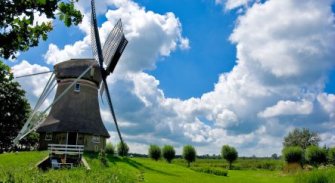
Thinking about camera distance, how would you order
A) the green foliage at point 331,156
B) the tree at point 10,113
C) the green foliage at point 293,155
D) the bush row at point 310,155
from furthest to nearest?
1. the green foliage at point 331,156
2. the bush row at point 310,155
3. the green foliage at point 293,155
4. the tree at point 10,113

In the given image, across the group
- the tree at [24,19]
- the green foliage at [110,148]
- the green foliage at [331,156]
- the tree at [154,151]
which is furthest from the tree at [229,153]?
the tree at [24,19]

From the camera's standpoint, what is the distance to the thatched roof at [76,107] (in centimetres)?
3878

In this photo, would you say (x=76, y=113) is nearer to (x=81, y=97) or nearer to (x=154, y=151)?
(x=81, y=97)

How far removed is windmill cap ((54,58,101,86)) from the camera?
132 feet

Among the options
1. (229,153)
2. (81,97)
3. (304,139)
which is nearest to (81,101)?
(81,97)

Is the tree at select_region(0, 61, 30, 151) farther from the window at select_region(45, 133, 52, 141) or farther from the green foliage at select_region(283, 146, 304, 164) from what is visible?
the green foliage at select_region(283, 146, 304, 164)

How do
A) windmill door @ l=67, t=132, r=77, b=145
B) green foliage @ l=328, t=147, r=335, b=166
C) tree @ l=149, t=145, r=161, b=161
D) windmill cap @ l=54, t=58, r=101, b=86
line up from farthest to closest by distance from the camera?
green foliage @ l=328, t=147, r=335, b=166 → tree @ l=149, t=145, r=161, b=161 → windmill cap @ l=54, t=58, r=101, b=86 → windmill door @ l=67, t=132, r=77, b=145

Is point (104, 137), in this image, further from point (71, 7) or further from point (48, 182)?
point (71, 7)

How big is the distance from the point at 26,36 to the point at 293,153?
58.9 metres

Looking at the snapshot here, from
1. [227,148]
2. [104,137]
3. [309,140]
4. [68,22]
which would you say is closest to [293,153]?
[227,148]

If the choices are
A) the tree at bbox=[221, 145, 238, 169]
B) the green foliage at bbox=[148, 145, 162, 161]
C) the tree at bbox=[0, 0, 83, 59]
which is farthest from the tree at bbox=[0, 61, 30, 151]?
the tree at bbox=[0, 0, 83, 59]

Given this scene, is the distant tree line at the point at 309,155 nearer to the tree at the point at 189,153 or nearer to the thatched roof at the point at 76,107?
the tree at the point at 189,153

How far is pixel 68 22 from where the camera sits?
773 cm

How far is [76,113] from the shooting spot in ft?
129
